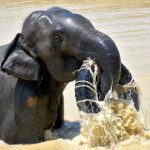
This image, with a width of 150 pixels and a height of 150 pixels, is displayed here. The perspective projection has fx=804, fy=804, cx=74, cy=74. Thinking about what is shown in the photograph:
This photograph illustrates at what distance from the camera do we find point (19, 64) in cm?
623

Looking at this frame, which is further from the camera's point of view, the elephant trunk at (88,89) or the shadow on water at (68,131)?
the shadow on water at (68,131)

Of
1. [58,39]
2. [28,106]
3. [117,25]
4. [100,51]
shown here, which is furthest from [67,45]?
[117,25]

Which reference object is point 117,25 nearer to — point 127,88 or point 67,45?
point 127,88

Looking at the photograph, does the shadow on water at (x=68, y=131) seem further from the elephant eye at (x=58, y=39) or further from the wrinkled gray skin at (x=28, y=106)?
the elephant eye at (x=58, y=39)

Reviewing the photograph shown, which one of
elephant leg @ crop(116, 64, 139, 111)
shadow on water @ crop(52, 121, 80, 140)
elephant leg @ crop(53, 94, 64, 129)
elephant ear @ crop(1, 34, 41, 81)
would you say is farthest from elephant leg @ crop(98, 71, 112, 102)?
elephant leg @ crop(53, 94, 64, 129)

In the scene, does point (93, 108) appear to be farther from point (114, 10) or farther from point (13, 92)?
point (114, 10)

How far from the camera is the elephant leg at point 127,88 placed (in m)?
6.12

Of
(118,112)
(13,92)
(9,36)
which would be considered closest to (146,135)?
(118,112)

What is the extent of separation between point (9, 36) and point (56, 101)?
21.9 ft

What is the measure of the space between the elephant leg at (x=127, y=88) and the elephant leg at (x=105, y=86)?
1.52 ft

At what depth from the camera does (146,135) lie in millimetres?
6059

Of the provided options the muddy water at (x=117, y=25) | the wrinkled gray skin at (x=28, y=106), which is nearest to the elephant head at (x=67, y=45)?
the wrinkled gray skin at (x=28, y=106)

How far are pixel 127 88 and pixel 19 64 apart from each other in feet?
2.81

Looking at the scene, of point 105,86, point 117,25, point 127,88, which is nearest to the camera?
point 105,86
